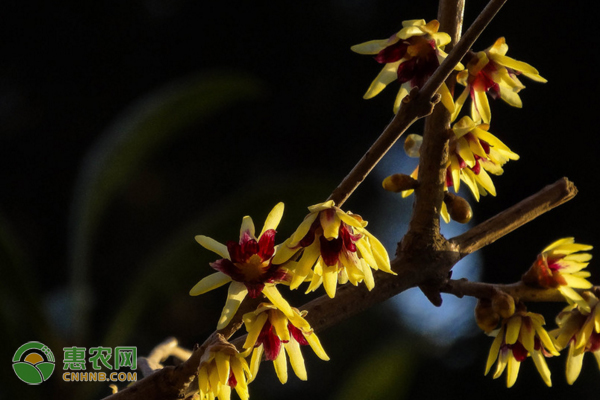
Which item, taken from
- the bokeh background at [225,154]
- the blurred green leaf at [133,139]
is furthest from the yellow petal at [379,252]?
the blurred green leaf at [133,139]

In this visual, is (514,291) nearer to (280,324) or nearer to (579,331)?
(579,331)

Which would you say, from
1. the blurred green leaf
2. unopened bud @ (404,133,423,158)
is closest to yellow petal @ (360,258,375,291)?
unopened bud @ (404,133,423,158)

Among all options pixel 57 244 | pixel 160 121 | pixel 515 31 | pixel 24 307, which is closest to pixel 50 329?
pixel 24 307

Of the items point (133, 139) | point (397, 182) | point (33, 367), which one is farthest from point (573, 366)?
point (133, 139)

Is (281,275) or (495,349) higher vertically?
(281,275)

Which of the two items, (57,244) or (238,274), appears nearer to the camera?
(238,274)

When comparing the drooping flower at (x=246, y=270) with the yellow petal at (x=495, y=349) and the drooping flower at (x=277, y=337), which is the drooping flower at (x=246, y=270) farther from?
the yellow petal at (x=495, y=349)

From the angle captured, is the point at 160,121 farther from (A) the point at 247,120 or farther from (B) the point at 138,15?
(B) the point at 138,15
